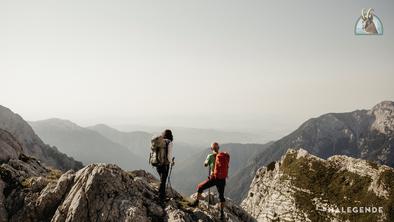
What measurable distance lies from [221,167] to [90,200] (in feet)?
30.6

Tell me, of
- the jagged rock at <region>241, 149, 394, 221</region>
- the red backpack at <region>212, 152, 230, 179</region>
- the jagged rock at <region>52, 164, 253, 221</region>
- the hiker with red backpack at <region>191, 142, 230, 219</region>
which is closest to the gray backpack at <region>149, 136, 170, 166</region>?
the jagged rock at <region>52, 164, 253, 221</region>

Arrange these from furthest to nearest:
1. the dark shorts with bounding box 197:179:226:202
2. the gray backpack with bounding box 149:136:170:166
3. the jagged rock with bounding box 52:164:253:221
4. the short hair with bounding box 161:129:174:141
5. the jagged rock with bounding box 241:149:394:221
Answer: the jagged rock with bounding box 241:149:394:221 → the dark shorts with bounding box 197:179:226:202 → the short hair with bounding box 161:129:174:141 → the gray backpack with bounding box 149:136:170:166 → the jagged rock with bounding box 52:164:253:221

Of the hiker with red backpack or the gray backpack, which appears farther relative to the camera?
the hiker with red backpack

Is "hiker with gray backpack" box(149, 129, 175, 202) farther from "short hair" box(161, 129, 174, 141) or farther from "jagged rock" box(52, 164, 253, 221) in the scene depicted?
"jagged rock" box(52, 164, 253, 221)

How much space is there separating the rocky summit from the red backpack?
3.10m

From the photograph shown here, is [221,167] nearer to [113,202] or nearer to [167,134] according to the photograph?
[167,134]

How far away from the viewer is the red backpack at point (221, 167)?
2212cm

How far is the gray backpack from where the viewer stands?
21.9 m

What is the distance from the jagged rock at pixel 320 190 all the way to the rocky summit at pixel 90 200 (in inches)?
3141

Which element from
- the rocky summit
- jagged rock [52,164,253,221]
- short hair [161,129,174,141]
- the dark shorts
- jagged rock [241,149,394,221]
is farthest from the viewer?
jagged rock [241,149,394,221]

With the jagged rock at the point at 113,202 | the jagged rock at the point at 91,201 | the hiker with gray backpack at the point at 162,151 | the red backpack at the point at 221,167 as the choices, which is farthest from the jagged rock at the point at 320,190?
the hiker with gray backpack at the point at 162,151

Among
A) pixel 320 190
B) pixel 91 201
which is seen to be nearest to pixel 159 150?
pixel 91 201

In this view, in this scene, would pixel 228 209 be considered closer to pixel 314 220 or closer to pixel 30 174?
pixel 30 174

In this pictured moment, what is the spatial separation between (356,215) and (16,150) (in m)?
88.4
